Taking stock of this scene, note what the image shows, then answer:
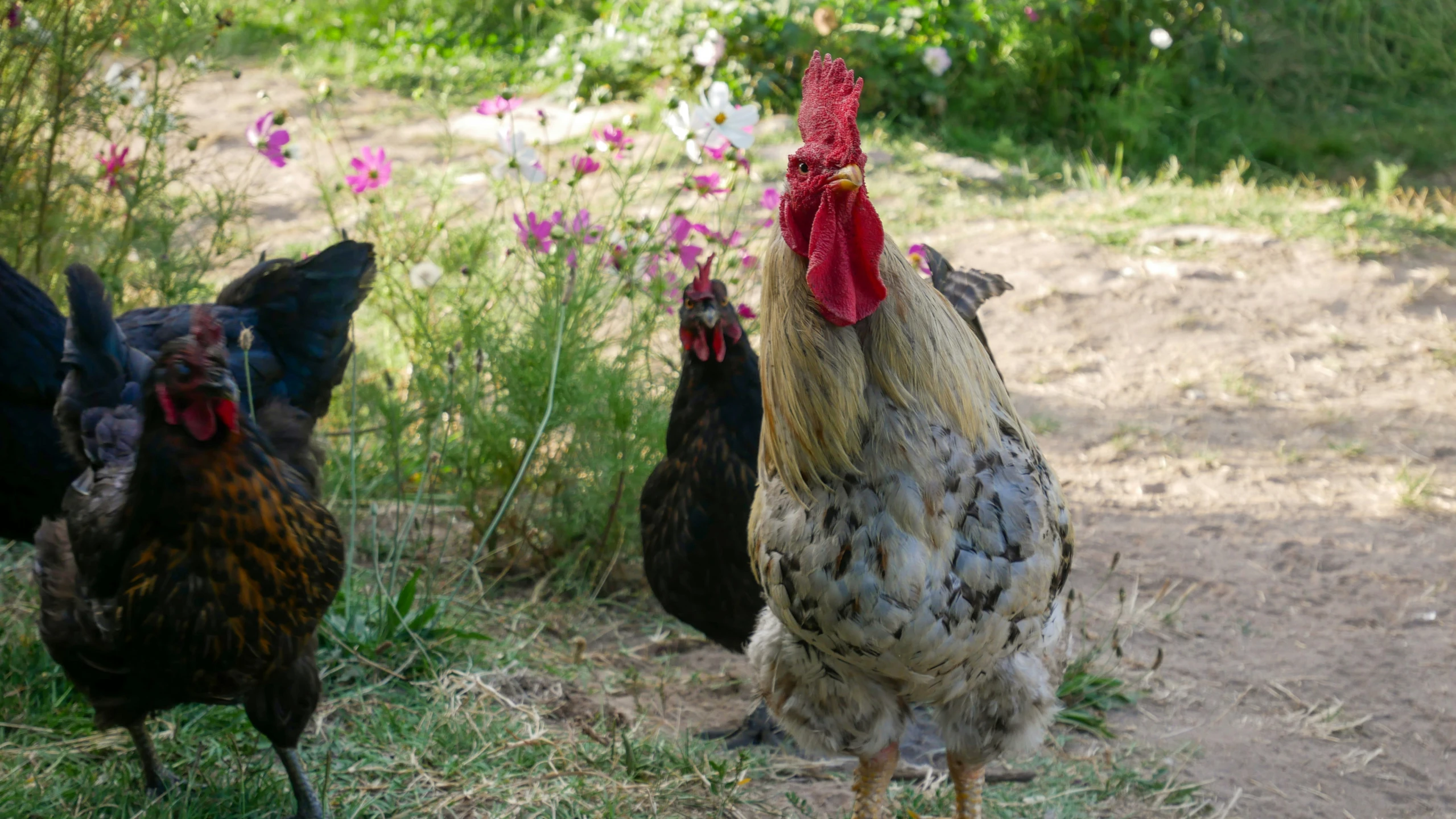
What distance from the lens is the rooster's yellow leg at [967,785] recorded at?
287 centimetres

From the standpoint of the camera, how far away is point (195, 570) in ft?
8.68

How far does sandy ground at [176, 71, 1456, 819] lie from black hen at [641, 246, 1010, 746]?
444 millimetres

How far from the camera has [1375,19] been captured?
10.0 metres

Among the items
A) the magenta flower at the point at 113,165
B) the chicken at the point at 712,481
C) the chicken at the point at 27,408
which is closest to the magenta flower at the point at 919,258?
the chicken at the point at 712,481

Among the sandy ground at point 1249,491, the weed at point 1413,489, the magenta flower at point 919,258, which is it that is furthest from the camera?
the weed at point 1413,489

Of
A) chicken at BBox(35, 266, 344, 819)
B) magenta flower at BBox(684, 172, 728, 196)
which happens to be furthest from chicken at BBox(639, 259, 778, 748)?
chicken at BBox(35, 266, 344, 819)

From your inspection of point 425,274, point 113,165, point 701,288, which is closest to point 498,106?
point 425,274

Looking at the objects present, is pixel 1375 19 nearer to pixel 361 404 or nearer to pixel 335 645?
pixel 361 404

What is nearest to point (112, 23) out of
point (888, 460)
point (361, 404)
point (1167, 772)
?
point (361, 404)

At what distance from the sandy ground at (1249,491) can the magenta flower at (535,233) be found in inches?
59.1

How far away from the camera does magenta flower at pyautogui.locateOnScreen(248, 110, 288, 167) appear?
3793 mm

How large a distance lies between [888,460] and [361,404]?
3.42 meters

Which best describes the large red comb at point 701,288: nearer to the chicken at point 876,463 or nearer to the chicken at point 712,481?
the chicken at point 712,481

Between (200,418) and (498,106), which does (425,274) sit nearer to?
(498,106)
